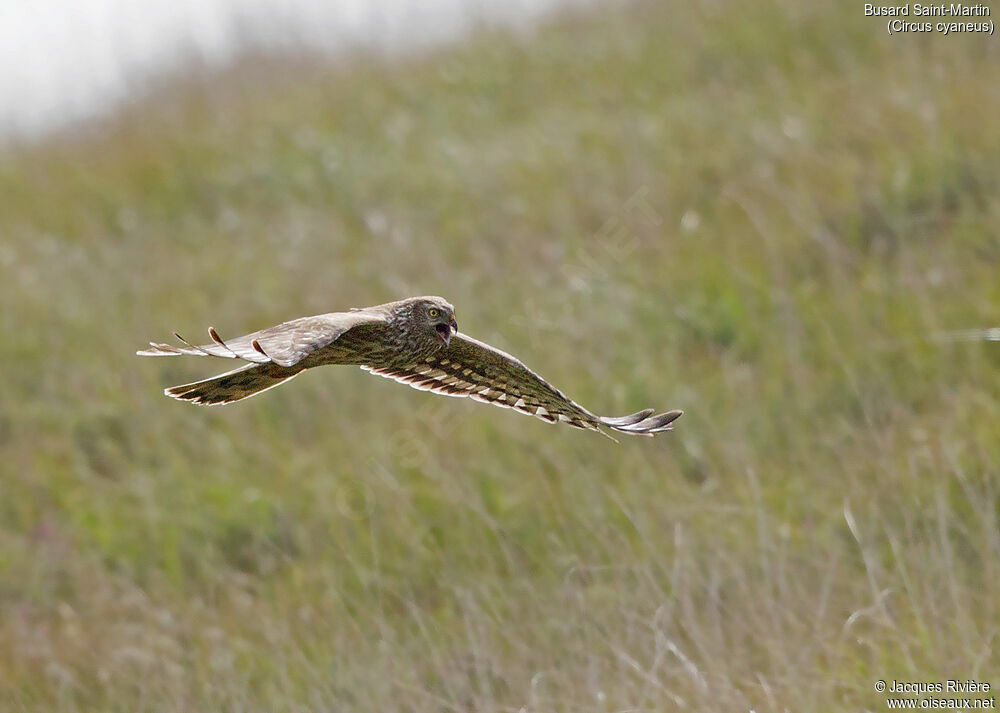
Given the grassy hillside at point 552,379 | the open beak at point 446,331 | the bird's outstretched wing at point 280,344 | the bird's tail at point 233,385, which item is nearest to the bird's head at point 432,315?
the open beak at point 446,331

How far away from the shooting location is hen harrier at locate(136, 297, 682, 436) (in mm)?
2633

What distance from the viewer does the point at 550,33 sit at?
8.85 metres

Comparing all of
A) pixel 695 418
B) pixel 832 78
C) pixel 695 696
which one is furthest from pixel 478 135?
pixel 695 696

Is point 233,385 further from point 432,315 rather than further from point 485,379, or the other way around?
point 485,379

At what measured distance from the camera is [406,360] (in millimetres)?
3455

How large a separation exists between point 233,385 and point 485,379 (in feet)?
2.80

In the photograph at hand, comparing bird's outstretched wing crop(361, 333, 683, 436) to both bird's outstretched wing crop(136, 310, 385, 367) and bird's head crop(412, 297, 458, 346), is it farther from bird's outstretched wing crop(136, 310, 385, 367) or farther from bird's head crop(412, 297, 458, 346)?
bird's outstretched wing crop(136, 310, 385, 367)

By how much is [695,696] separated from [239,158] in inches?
218

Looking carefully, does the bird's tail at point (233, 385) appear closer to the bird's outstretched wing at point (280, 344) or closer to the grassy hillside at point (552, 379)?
the bird's outstretched wing at point (280, 344)

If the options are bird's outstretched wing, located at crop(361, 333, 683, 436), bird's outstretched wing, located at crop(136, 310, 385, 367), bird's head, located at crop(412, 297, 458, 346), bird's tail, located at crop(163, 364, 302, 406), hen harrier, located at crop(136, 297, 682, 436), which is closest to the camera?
bird's outstretched wing, located at crop(136, 310, 385, 367)

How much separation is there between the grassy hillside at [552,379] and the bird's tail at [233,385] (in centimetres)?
82

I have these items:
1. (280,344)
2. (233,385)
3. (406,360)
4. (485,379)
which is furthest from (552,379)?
(280,344)

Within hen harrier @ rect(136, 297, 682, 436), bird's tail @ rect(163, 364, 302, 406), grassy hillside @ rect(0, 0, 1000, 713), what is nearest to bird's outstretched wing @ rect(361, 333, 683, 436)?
hen harrier @ rect(136, 297, 682, 436)

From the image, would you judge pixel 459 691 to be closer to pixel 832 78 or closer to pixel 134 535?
pixel 134 535
